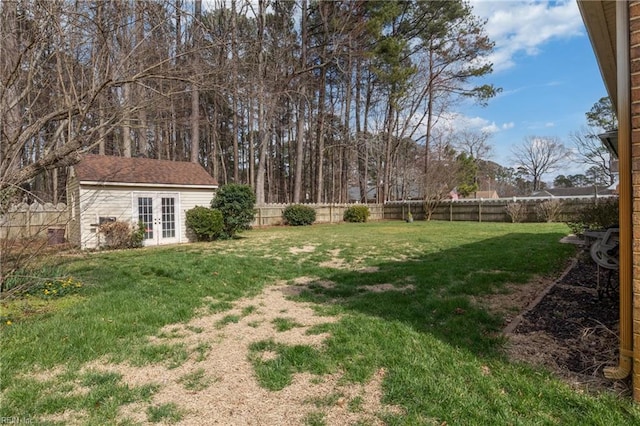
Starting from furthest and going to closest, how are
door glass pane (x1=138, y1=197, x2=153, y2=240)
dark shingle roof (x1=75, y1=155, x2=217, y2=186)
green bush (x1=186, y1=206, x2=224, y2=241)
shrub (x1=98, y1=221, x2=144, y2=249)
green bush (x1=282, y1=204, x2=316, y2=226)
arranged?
green bush (x1=282, y1=204, x2=316, y2=226) → green bush (x1=186, y1=206, x2=224, y2=241) → door glass pane (x1=138, y1=197, x2=153, y2=240) → dark shingle roof (x1=75, y1=155, x2=217, y2=186) → shrub (x1=98, y1=221, x2=144, y2=249)

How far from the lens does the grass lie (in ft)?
7.08

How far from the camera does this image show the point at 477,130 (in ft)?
120

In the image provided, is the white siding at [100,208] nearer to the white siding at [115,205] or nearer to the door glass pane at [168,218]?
the white siding at [115,205]

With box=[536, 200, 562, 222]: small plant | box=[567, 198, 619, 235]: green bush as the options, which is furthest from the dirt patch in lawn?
box=[536, 200, 562, 222]: small plant

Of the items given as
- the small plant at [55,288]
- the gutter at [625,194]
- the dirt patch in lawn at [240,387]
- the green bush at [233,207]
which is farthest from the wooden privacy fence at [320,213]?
the gutter at [625,194]

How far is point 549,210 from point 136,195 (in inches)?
719

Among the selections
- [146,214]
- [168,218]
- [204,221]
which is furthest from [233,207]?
[146,214]

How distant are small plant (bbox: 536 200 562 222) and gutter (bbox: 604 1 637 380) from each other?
677 inches

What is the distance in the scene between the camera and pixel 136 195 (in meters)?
11.1

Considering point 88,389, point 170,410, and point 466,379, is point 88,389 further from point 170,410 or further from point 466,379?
point 466,379

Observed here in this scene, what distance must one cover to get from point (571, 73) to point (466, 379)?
7047mm

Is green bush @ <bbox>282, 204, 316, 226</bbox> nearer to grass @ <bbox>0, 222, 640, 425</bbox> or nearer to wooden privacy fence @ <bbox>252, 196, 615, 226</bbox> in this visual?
wooden privacy fence @ <bbox>252, 196, 615, 226</bbox>

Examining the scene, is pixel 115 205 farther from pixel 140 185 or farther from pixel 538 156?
pixel 538 156

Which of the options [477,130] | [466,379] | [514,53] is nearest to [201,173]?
[514,53]
